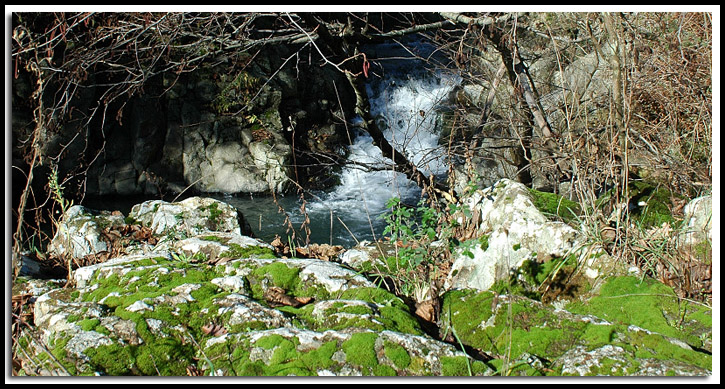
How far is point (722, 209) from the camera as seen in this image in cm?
256

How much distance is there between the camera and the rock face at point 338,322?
1972 mm

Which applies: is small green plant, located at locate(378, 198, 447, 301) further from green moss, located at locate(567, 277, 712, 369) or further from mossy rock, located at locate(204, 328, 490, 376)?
green moss, located at locate(567, 277, 712, 369)

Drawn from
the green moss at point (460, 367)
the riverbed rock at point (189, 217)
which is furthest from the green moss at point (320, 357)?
the riverbed rock at point (189, 217)

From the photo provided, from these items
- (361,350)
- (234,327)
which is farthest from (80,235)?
(361,350)

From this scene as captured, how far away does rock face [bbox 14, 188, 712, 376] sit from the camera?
1.97 metres

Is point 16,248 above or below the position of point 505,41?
below

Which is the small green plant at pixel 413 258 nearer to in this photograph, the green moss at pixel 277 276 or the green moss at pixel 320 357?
the green moss at pixel 277 276

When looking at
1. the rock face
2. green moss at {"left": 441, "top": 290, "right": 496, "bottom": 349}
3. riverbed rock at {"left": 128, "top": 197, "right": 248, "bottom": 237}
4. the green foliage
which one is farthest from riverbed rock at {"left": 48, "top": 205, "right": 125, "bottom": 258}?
the green foliage

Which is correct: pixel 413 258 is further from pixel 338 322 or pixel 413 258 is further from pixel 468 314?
pixel 338 322
